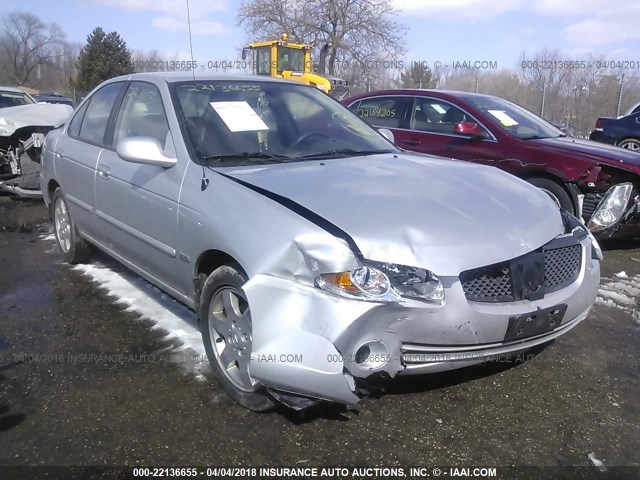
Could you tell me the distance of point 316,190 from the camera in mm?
2604

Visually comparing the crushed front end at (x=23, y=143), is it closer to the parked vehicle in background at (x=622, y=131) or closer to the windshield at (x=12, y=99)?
the windshield at (x=12, y=99)

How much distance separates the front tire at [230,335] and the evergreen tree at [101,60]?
51.2 metres

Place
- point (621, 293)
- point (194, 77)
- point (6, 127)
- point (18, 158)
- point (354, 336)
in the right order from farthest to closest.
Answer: point (6, 127) < point (18, 158) < point (621, 293) < point (194, 77) < point (354, 336)

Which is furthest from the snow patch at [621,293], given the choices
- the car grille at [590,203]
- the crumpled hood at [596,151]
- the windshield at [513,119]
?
the windshield at [513,119]

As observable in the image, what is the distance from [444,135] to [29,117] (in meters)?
5.62

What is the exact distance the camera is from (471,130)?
5.92 m

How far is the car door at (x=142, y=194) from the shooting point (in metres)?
3.09

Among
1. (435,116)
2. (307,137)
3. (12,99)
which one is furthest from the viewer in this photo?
(12,99)

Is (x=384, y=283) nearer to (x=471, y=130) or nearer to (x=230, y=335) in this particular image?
(x=230, y=335)

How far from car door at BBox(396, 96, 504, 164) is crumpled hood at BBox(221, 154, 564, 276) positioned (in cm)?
279

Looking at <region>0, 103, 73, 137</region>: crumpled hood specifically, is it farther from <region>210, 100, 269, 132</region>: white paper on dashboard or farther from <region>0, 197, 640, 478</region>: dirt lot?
<region>210, 100, 269, 132</region>: white paper on dashboard

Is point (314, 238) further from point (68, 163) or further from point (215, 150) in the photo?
point (68, 163)

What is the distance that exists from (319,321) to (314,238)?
34 cm

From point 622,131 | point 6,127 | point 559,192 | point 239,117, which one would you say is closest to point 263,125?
point 239,117
